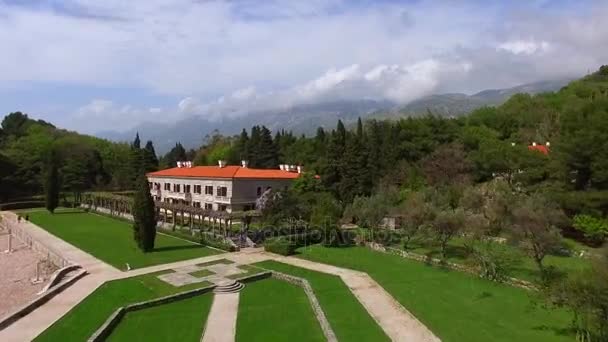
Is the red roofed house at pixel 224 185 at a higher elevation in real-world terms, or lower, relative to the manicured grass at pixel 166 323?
higher

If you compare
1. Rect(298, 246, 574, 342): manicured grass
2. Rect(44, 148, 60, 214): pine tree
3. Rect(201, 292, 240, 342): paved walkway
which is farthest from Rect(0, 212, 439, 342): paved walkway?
Rect(44, 148, 60, 214): pine tree

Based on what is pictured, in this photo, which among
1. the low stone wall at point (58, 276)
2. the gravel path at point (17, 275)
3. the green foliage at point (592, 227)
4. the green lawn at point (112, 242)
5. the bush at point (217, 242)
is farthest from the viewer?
the bush at point (217, 242)

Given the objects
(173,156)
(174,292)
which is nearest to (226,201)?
(174,292)

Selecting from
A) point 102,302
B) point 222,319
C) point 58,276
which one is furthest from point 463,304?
point 58,276

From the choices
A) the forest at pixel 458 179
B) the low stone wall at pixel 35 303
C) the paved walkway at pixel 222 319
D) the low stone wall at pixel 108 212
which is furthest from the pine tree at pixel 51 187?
the paved walkway at pixel 222 319

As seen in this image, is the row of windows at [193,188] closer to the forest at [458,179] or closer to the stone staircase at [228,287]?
the forest at [458,179]

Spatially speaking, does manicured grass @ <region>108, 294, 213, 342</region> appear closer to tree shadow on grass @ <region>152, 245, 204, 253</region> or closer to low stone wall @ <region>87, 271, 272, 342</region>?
low stone wall @ <region>87, 271, 272, 342</region>
